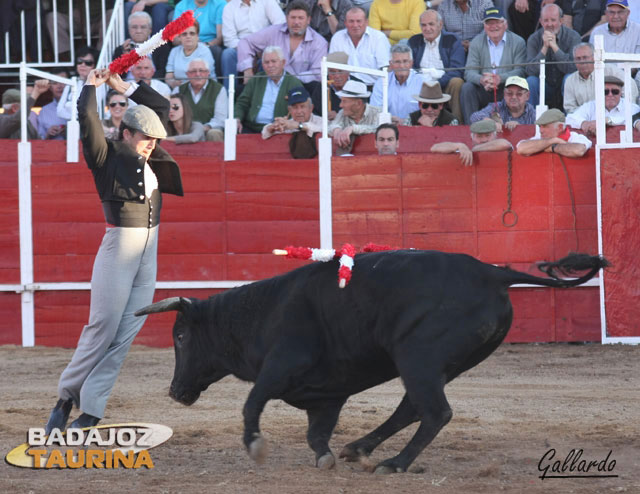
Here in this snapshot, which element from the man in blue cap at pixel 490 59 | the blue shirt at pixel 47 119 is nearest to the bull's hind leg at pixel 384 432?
the man in blue cap at pixel 490 59

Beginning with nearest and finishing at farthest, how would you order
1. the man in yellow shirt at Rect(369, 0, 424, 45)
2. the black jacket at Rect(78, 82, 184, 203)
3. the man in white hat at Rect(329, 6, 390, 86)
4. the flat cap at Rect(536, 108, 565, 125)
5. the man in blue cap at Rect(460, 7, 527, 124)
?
the black jacket at Rect(78, 82, 184, 203) < the flat cap at Rect(536, 108, 565, 125) < the man in blue cap at Rect(460, 7, 527, 124) < the man in white hat at Rect(329, 6, 390, 86) < the man in yellow shirt at Rect(369, 0, 424, 45)

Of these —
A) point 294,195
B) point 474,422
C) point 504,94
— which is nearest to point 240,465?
point 474,422

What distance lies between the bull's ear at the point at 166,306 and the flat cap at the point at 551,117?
458 centimetres

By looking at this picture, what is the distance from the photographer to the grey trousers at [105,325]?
4.71 metres

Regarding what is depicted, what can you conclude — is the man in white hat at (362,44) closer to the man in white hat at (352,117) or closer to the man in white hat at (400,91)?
the man in white hat at (400,91)

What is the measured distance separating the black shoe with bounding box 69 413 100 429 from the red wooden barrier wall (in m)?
4.32

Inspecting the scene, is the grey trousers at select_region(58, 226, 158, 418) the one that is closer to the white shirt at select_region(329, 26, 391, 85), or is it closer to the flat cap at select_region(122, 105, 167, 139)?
the flat cap at select_region(122, 105, 167, 139)

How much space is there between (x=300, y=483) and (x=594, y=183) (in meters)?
5.43

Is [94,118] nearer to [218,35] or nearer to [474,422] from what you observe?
[474,422]

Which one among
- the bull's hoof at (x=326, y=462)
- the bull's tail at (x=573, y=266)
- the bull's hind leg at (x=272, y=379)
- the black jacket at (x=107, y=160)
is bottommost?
the bull's hoof at (x=326, y=462)

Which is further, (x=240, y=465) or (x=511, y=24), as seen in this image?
(x=511, y=24)

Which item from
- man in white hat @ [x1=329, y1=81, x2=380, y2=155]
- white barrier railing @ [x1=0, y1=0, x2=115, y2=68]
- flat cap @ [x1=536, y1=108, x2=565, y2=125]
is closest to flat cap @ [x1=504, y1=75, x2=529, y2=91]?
flat cap @ [x1=536, y1=108, x2=565, y2=125]

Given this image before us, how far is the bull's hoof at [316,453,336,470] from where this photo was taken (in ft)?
13.6

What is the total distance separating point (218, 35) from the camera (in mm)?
10922
